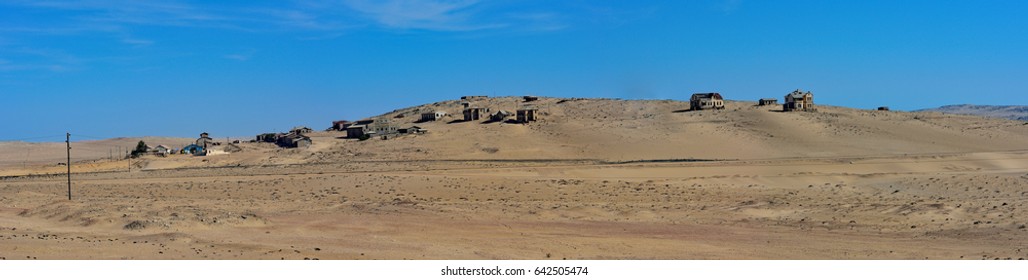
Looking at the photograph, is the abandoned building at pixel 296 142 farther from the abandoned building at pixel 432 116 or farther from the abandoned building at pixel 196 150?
the abandoned building at pixel 432 116

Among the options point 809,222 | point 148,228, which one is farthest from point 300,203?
point 809,222

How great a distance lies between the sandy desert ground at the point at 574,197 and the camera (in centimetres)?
2062

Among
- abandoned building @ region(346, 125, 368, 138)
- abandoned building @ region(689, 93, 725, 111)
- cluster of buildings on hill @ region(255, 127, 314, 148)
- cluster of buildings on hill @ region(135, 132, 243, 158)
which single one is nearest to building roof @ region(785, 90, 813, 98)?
abandoned building @ region(689, 93, 725, 111)

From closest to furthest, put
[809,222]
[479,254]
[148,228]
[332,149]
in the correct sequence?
[479,254] < [148,228] < [809,222] < [332,149]

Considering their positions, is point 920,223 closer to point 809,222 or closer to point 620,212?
point 809,222

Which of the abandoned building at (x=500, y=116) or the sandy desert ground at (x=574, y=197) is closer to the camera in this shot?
the sandy desert ground at (x=574, y=197)

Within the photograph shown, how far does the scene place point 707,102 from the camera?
8000 cm

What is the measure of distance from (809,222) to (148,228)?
699 inches

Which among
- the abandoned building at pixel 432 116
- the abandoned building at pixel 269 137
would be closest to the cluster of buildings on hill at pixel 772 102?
the abandoned building at pixel 432 116

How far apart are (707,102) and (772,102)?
24.1ft

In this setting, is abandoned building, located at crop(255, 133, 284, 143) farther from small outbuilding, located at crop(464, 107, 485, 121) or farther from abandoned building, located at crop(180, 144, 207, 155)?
small outbuilding, located at crop(464, 107, 485, 121)

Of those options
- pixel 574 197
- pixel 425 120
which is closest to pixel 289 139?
pixel 425 120

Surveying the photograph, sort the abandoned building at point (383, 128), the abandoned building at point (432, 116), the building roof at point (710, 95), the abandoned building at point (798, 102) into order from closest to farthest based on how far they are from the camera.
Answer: the abandoned building at point (383, 128)
the abandoned building at point (798, 102)
the building roof at point (710, 95)
the abandoned building at point (432, 116)

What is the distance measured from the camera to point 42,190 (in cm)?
4125
